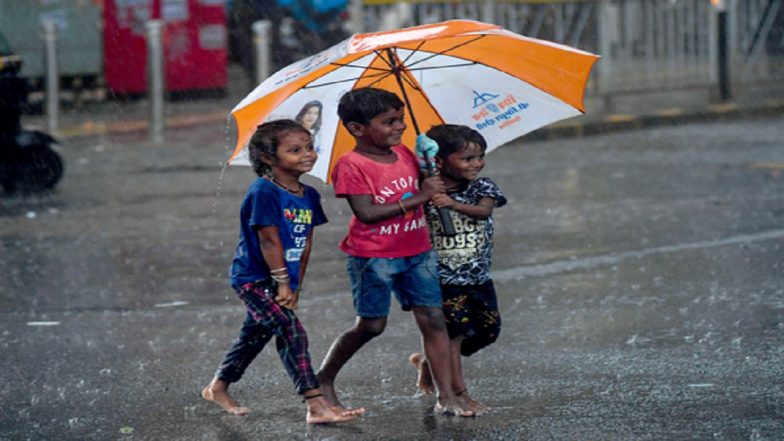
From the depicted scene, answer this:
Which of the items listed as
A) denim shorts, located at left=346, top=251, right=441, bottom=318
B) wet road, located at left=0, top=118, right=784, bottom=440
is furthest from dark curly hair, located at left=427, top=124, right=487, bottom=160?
wet road, located at left=0, top=118, right=784, bottom=440

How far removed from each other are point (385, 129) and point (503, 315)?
2393mm

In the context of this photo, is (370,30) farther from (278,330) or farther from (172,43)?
(278,330)

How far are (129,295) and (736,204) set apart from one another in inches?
200

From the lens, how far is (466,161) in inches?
218

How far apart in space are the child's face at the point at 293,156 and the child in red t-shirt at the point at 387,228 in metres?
0.12

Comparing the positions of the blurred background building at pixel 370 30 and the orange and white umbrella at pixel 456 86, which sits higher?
the orange and white umbrella at pixel 456 86

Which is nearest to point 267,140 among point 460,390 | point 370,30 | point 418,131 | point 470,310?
point 418,131

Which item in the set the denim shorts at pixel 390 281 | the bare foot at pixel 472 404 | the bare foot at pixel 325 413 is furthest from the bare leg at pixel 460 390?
the bare foot at pixel 325 413

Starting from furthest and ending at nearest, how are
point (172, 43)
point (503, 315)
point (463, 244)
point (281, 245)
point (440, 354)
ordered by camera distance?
point (172, 43), point (503, 315), point (463, 244), point (440, 354), point (281, 245)

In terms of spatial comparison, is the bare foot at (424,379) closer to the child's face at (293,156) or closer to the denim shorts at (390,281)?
the denim shorts at (390,281)

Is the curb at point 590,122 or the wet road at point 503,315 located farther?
the curb at point 590,122

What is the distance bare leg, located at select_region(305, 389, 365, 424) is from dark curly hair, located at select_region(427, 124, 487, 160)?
104 cm

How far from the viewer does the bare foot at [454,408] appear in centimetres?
550

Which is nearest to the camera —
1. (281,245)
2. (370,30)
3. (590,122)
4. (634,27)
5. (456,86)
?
(281,245)
